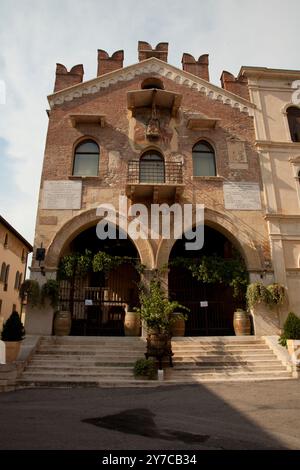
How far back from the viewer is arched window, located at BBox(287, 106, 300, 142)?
52.2 feet

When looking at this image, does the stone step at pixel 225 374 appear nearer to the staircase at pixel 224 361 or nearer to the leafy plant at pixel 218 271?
the staircase at pixel 224 361

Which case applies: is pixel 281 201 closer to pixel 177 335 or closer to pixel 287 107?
pixel 287 107

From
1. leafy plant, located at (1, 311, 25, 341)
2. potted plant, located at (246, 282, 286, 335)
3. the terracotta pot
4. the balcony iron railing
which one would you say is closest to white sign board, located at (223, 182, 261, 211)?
the balcony iron railing

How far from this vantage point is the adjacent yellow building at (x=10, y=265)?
82.9 feet

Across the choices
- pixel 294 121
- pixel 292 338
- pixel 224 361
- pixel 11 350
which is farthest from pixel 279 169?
pixel 11 350

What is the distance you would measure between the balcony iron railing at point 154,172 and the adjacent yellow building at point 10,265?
44.1 feet

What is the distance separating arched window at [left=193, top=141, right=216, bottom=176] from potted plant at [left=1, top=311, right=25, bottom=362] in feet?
30.7

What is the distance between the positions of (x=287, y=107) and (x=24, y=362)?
51.9 feet

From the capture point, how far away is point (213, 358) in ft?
34.3

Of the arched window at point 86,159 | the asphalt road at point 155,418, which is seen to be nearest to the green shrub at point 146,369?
the asphalt road at point 155,418

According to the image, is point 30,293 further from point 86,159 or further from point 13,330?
point 86,159

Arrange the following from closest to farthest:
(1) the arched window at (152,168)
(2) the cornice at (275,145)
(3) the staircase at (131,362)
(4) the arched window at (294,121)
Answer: (3) the staircase at (131,362) → (1) the arched window at (152,168) → (2) the cornice at (275,145) → (4) the arched window at (294,121)

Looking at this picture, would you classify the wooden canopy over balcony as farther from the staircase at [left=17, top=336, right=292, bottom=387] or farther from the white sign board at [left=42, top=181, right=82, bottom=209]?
the staircase at [left=17, top=336, right=292, bottom=387]

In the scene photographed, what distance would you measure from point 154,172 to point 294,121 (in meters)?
7.55
